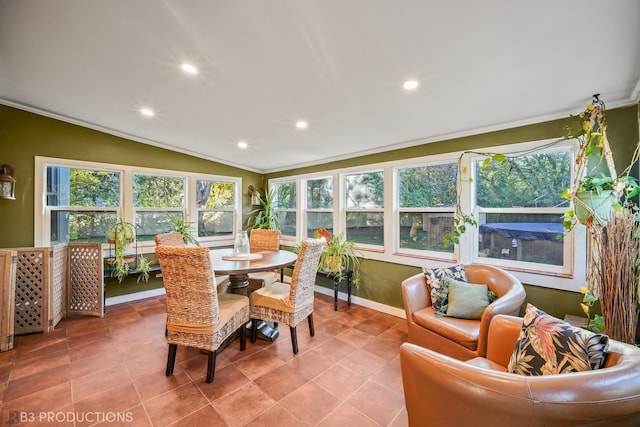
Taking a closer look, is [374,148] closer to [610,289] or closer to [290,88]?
[290,88]

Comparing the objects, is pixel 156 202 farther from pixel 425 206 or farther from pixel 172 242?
pixel 425 206

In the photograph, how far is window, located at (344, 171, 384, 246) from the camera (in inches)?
143

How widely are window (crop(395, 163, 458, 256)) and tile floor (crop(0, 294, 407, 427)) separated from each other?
3.68 ft

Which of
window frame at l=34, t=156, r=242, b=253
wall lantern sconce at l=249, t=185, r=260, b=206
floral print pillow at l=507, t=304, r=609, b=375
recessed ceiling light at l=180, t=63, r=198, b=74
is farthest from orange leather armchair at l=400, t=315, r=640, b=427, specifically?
wall lantern sconce at l=249, t=185, r=260, b=206

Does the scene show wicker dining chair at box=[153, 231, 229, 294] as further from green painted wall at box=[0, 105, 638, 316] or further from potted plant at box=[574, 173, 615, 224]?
potted plant at box=[574, 173, 615, 224]

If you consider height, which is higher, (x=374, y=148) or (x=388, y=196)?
(x=374, y=148)

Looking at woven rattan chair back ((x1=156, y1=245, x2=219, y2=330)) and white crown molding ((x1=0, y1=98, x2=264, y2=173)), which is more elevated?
white crown molding ((x1=0, y1=98, x2=264, y2=173))

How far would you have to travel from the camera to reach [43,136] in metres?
3.09

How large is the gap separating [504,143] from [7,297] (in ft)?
16.5

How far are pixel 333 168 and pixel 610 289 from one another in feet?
10.6

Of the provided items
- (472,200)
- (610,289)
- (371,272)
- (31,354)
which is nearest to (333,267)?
(371,272)

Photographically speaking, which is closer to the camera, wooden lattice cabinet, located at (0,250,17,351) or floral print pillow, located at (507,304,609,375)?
floral print pillow, located at (507,304,609,375)

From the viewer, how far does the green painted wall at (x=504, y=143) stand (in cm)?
203

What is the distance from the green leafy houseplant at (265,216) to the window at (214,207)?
0.43m
